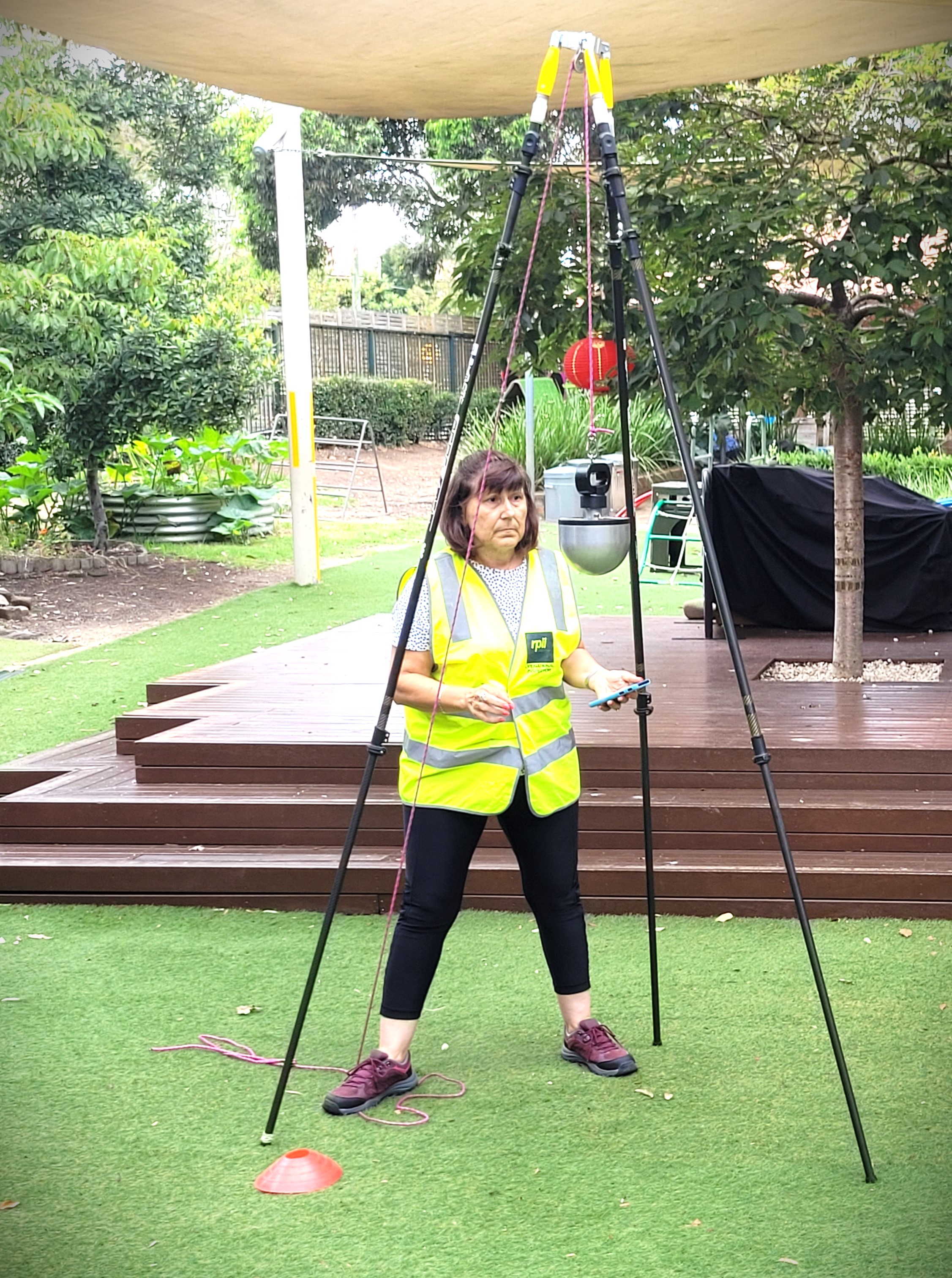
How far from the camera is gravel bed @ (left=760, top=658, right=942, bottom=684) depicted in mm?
7812

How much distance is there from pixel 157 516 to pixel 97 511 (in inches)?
51.4

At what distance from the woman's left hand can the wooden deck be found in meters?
1.69

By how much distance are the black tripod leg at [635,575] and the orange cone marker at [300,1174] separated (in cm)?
107

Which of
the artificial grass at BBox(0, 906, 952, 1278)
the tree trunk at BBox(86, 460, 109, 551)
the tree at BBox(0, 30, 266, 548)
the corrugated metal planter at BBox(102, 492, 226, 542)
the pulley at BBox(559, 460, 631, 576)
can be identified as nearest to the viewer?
the artificial grass at BBox(0, 906, 952, 1278)

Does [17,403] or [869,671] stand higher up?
[17,403]

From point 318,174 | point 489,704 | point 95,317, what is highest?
point 318,174

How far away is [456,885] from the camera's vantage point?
3688 mm

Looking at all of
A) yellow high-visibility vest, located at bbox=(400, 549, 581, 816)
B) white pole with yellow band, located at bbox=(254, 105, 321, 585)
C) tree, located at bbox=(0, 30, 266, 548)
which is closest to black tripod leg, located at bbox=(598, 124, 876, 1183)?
yellow high-visibility vest, located at bbox=(400, 549, 581, 816)

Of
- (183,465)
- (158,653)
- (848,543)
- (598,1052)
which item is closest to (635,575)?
(598,1052)

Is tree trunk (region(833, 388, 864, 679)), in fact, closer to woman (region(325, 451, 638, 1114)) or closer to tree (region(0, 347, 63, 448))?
woman (region(325, 451, 638, 1114))

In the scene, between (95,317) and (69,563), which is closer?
(95,317)

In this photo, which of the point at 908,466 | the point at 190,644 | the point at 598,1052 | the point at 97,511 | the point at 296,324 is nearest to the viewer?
the point at 598,1052

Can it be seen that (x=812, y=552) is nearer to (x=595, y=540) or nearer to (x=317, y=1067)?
(x=595, y=540)

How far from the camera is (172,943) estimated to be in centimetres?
505
